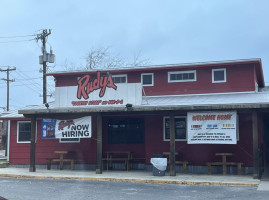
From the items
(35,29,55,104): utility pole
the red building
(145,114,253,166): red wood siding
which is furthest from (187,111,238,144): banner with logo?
(35,29,55,104): utility pole

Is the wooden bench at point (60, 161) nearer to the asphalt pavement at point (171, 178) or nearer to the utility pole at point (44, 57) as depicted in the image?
the asphalt pavement at point (171, 178)

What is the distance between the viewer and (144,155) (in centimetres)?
2136

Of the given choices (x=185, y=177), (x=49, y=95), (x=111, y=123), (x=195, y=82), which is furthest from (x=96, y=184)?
(x=49, y=95)

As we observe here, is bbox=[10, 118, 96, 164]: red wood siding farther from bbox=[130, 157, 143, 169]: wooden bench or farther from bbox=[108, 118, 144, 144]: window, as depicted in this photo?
bbox=[130, 157, 143, 169]: wooden bench

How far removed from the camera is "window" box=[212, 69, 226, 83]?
826 inches

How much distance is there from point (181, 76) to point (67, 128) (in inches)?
261

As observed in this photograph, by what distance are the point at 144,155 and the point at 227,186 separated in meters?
6.89

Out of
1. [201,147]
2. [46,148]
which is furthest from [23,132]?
[201,147]

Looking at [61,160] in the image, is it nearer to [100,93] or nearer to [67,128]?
[67,128]

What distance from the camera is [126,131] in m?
21.8

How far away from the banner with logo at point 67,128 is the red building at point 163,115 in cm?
16

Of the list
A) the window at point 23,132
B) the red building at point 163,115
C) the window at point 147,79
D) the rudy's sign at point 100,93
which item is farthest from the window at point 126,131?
the window at point 23,132

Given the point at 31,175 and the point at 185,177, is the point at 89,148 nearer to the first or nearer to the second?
the point at 31,175

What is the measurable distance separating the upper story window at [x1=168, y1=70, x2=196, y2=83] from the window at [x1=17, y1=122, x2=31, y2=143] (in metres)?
8.50
